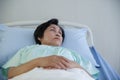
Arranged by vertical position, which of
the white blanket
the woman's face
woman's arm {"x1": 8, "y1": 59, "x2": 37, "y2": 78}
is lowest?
woman's arm {"x1": 8, "y1": 59, "x2": 37, "y2": 78}

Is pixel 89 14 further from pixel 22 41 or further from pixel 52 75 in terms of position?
pixel 52 75

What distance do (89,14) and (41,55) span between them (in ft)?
3.11

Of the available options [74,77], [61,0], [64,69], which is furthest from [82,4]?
[74,77]

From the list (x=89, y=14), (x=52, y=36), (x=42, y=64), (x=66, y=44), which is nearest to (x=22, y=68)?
(x=42, y=64)

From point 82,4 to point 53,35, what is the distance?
2.23 ft

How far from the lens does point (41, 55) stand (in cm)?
171

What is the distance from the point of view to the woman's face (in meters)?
1.92

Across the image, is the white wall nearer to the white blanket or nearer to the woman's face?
the woman's face

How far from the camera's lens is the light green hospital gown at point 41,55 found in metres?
1.70

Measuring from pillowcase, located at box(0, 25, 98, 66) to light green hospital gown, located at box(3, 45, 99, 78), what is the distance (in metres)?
0.14

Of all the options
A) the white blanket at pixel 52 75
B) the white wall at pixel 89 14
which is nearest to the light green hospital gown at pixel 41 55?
the white blanket at pixel 52 75

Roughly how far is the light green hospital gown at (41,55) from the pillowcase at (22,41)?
138 mm

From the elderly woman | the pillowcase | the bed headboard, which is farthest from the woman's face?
the bed headboard

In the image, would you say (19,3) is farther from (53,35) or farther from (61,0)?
(53,35)
